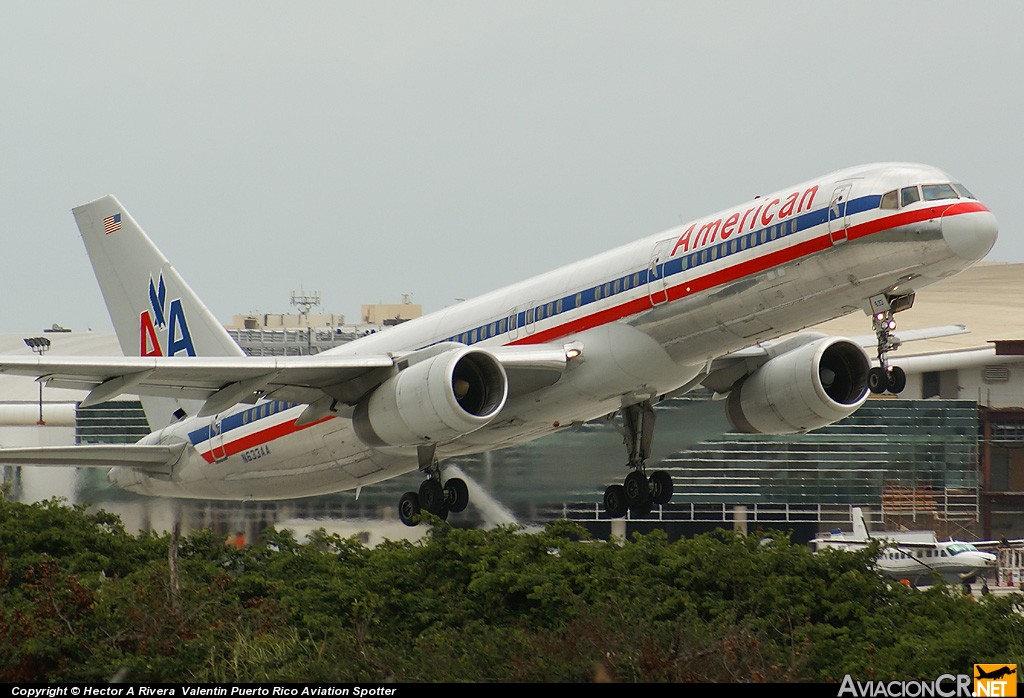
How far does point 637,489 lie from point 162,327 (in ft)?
37.5

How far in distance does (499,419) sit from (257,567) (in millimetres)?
14029

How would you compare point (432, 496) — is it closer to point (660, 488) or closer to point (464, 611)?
point (660, 488)

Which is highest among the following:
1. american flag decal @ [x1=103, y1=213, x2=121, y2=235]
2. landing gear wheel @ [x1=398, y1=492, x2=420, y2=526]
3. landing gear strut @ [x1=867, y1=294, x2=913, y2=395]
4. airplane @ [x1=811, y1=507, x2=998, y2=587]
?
american flag decal @ [x1=103, y1=213, x2=121, y2=235]

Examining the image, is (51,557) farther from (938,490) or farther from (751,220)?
(938,490)

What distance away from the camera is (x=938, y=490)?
2192 inches

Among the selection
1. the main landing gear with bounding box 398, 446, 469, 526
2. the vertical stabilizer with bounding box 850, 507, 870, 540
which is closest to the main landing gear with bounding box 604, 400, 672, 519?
the main landing gear with bounding box 398, 446, 469, 526

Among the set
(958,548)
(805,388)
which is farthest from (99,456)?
(958,548)

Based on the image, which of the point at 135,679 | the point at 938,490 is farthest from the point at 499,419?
the point at 938,490

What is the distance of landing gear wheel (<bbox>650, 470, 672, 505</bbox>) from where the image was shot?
28.7 m

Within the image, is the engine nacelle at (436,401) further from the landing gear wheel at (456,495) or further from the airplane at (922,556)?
the airplane at (922,556)

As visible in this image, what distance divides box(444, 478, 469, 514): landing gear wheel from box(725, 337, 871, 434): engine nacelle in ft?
18.1

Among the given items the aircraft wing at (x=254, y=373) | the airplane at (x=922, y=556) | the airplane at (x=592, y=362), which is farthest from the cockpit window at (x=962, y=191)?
the airplane at (x=922, y=556)

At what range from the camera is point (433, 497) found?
27.3 m

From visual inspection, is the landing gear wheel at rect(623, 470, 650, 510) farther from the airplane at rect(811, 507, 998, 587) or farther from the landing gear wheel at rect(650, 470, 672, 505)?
the airplane at rect(811, 507, 998, 587)
